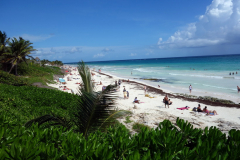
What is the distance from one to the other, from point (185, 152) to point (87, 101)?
2.20 meters

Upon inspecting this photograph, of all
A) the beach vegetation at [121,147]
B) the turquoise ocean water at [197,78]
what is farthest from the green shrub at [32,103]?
the turquoise ocean water at [197,78]

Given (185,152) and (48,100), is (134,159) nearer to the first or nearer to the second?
(185,152)

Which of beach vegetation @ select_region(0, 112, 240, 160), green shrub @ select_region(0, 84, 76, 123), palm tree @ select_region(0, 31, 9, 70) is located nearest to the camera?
beach vegetation @ select_region(0, 112, 240, 160)

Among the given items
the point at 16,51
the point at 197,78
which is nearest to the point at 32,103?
the point at 16,51

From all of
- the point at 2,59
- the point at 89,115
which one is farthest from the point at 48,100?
the point at 2,59

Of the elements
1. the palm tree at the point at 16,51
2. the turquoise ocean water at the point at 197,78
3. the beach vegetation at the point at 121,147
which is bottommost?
the turquoise ocean water at the point at 197,78

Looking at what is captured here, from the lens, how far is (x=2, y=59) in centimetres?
2070

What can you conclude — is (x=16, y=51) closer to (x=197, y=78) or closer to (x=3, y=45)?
(x=3, y=45)

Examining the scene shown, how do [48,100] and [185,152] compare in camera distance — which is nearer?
[185,152]

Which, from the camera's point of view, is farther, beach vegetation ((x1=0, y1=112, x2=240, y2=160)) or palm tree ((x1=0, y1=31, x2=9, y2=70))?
palm tree ((x1=0, y1=31, x2=9, y2=70))

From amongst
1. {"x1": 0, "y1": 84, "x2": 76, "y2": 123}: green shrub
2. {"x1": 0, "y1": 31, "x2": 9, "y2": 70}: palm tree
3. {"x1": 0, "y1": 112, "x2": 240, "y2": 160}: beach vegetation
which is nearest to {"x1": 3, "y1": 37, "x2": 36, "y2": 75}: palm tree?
{"x1": 0, "y1": 31, "x2": 9, "y2": 70}: palm tree

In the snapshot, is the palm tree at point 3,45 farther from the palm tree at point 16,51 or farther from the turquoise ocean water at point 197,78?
the turquoise ocean water at point 197,78

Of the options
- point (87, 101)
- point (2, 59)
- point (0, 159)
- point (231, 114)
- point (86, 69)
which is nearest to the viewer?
point (0, 159)

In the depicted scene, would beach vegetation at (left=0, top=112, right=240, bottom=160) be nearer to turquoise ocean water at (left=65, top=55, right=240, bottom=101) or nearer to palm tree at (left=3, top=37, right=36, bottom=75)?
turquoise ocean water at (left=65, top=55, right=240, bottom=101)
